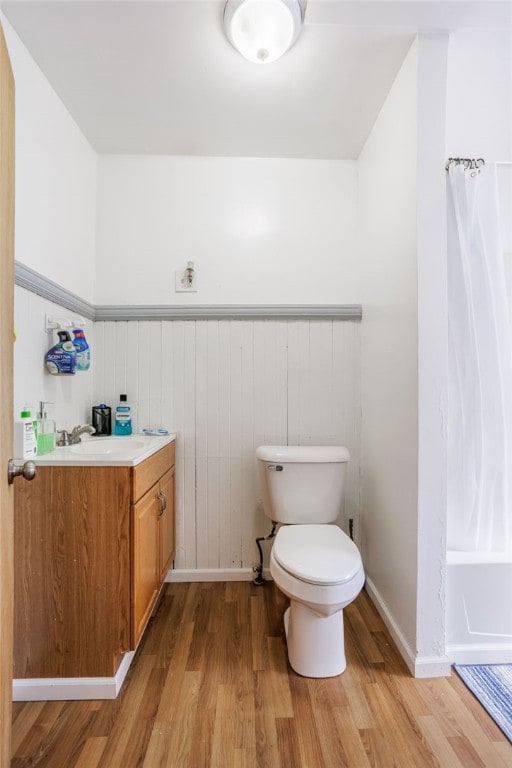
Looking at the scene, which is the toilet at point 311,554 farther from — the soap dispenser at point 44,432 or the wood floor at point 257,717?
the soap dispenser at point 44,432

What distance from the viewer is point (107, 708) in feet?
4.20

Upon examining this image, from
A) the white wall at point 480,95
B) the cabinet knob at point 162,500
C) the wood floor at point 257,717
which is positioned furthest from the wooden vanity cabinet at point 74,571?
the white wall at point 480,95

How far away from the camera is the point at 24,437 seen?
124 cm

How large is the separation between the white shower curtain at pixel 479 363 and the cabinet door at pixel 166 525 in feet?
4.10

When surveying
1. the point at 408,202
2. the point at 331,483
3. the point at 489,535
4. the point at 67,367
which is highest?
the point at 408,202

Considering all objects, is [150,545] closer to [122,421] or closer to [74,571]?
[74,571]

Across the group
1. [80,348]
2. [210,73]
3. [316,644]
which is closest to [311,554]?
[316,644]

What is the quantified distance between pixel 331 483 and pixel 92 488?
3.51ft

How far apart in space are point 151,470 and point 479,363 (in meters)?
1.40

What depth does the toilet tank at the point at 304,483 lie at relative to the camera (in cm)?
182

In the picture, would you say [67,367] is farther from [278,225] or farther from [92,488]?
[278,225]

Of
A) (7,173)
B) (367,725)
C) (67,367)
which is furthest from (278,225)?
(367,725)

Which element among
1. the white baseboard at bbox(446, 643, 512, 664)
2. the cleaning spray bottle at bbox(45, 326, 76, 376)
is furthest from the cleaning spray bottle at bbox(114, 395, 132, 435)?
the white baseboard at bbox(446, 643, 512, 664)

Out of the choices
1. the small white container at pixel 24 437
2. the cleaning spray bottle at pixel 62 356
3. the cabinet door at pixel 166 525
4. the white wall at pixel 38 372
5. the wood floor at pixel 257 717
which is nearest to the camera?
the wood floor at pixel 257 717
